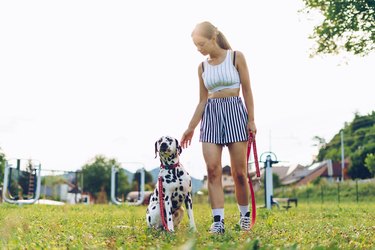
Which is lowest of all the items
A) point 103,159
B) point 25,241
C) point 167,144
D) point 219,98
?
point 25,241

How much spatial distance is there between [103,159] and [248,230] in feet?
331

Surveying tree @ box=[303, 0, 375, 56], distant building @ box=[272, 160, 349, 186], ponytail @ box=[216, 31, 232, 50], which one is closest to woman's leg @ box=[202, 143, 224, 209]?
ponytail @ box=[216, 31, 232, 50]

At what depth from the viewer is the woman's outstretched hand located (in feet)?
21.4

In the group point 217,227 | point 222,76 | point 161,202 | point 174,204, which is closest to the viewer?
point 217,227

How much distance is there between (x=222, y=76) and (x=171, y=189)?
1438 mm

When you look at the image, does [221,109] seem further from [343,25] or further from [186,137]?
[343,25]

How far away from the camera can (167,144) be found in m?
6.46

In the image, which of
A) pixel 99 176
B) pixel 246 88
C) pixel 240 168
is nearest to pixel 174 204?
pixel 240 168

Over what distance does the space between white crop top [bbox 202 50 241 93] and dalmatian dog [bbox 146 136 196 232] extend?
2.90 feet

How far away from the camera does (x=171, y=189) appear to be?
6.25 m

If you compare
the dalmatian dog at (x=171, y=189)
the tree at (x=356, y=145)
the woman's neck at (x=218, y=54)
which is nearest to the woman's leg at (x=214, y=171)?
the dalmatian dog at (x=171, y=189)

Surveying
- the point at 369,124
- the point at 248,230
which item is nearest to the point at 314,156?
the point at 369,124

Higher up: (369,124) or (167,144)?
(369,124)

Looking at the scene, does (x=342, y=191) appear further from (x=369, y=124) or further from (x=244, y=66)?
(x=369, y=124)
